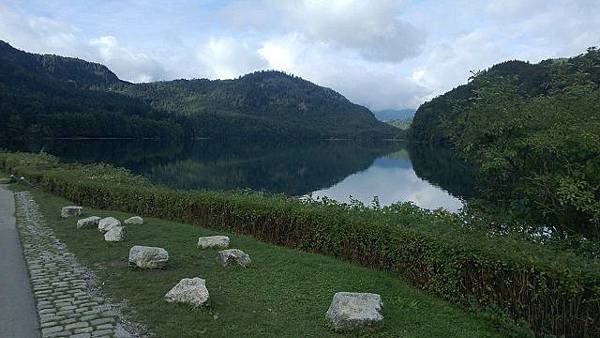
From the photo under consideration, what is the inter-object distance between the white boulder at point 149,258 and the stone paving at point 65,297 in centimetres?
94

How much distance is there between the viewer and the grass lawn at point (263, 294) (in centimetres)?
695

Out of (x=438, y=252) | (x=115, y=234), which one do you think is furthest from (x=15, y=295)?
(x=438, y=252)

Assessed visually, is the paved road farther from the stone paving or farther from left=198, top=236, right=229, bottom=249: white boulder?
left=198, top=236, right=229, bottom=249: white boulder

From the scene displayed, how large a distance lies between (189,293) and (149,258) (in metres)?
2.67

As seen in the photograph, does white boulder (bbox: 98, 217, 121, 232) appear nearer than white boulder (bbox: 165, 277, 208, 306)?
No

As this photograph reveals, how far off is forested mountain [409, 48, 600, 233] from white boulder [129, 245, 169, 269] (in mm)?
8707

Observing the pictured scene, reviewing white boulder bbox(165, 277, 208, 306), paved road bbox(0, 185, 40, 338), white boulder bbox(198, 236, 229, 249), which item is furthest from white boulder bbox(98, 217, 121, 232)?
white boulder bbox(165, 277, 208, 306)

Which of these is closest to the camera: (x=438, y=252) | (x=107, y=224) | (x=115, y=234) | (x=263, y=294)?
(x=438, y=252)

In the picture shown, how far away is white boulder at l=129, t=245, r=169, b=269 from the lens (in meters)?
9.98

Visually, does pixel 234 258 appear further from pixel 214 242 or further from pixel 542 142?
pixel 542 142

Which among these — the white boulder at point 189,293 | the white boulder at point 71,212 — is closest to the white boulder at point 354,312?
the white boulder at point 189,293

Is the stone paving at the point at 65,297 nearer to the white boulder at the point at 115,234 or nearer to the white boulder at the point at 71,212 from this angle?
the white boulder at the point at 115,234

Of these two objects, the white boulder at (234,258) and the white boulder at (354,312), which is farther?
the white boulder at (234,258)

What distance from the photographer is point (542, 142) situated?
1039 cm
